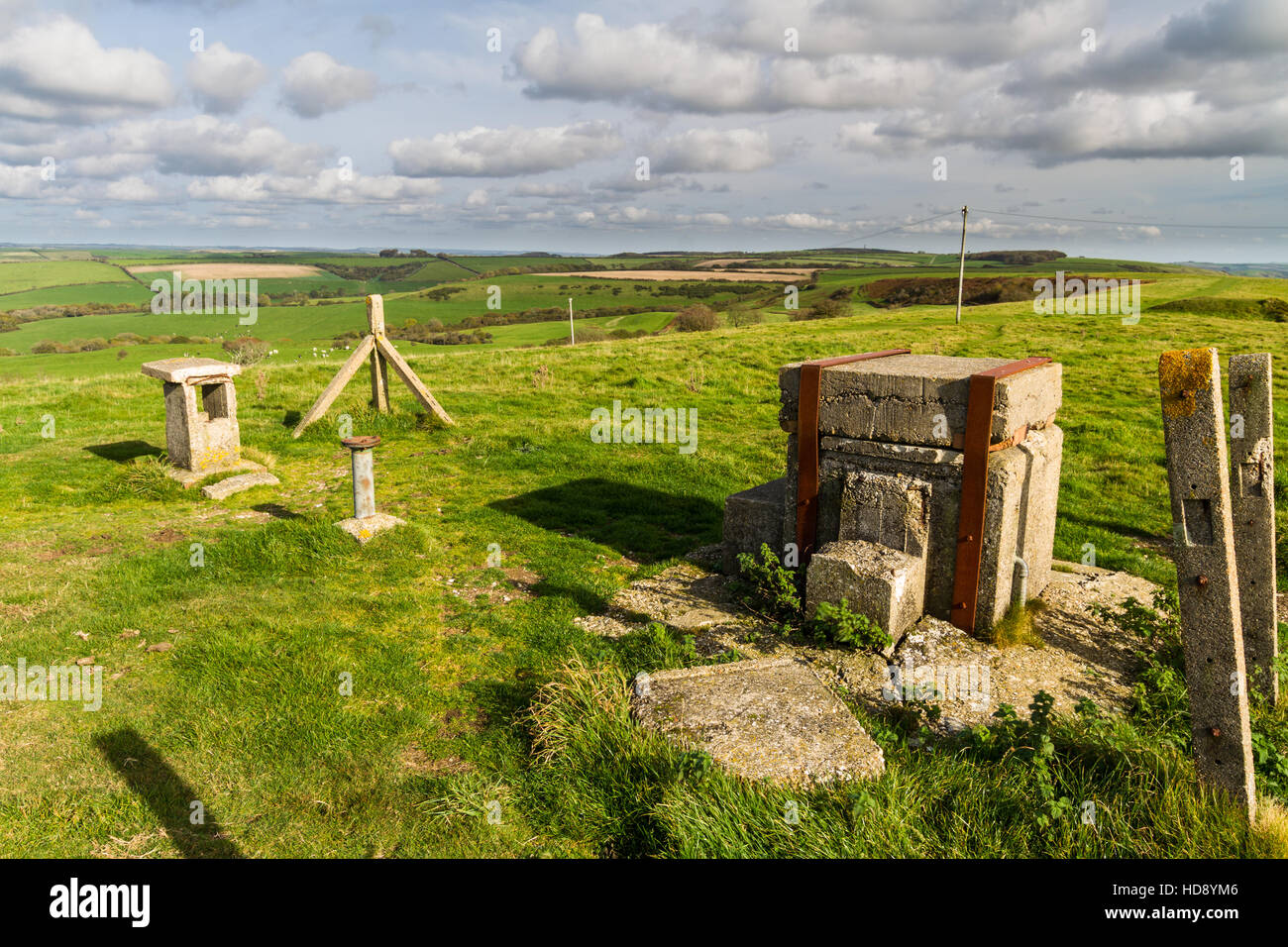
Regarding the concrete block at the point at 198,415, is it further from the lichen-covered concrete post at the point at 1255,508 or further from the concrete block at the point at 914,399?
the lichen-covered concrete post at the point at 1255,508

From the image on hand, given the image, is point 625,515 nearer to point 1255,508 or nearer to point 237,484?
point 237,484

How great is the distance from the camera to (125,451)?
12.2 m

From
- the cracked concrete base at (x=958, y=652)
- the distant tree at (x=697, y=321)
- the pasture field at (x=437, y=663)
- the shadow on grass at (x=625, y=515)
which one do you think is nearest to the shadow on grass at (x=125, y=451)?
the pasture field at (x=437, y=663)

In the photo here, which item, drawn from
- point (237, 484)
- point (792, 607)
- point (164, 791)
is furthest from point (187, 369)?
point (792, 607)

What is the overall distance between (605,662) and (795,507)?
2.38 meters

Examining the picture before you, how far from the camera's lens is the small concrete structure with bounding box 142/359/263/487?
10570 millimetres

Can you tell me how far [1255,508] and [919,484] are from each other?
6.71 ft

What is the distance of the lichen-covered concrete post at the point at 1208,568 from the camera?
3.34m

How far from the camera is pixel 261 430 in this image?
44.5ft

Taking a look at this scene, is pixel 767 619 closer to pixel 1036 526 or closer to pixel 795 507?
pixel 795 507

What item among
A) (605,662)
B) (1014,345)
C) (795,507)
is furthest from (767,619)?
(1014,345)

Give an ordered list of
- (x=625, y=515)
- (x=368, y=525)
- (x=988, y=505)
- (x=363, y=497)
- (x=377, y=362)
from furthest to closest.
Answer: (x=377, y=362)
(x=625, y=515)
(x=363, y=497)
(x=368, y=525)
(x=988, y=505)

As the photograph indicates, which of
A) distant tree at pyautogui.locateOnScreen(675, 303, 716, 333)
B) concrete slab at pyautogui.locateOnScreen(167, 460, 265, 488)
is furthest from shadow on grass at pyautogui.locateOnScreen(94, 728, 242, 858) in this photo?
distant tree at pyautogui.locateOnScreen(675, 303, 716, 333)

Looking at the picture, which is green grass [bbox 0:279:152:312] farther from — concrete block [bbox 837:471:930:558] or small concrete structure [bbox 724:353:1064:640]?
concrete block [bbox 837:471:930:558]
